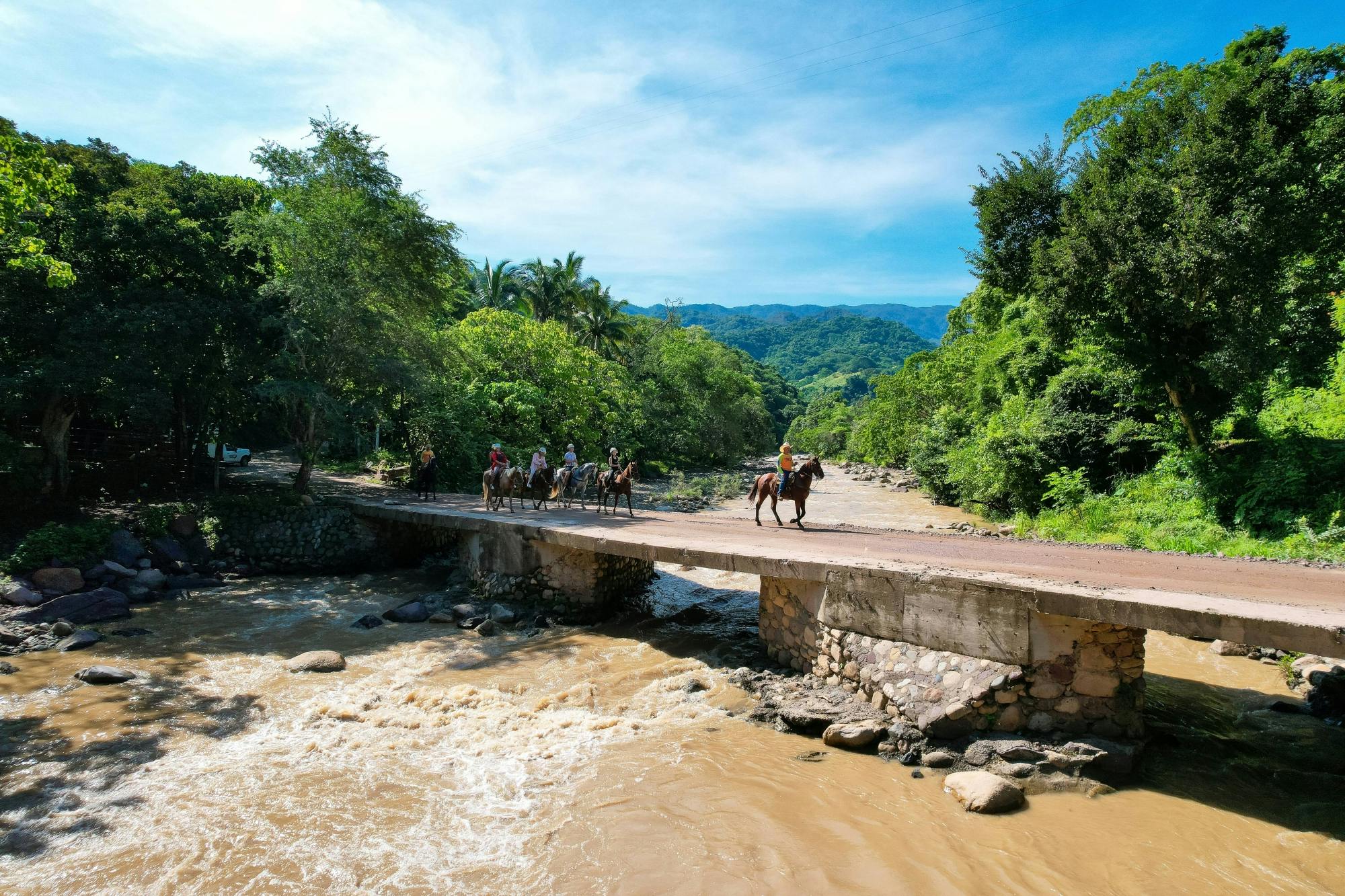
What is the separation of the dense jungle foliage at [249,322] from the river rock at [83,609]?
13.6 ft

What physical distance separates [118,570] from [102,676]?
229 inches

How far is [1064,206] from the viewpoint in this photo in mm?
19297

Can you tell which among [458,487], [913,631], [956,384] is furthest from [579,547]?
[956,384]

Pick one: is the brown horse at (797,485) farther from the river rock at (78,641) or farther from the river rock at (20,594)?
the river rock at (20,594)

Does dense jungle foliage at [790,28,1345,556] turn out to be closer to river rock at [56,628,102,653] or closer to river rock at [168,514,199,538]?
river rock at [56,628,102,653]

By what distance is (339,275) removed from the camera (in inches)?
727

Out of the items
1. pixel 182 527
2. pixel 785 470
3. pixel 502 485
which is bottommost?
pixel 182 527

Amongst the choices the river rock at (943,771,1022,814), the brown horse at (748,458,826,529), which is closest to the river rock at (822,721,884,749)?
the river rock at (943,771,1022,814)

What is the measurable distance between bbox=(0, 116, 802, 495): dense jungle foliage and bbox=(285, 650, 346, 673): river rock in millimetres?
8230

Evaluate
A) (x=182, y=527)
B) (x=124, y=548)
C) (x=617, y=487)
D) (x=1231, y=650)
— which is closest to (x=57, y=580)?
(x=124, y=548)

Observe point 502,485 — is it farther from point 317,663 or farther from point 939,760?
point 939,760

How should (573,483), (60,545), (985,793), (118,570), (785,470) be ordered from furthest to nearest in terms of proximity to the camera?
1. (573,483)
2. (118,570)
3. (60,545)
4. (785,470)
5. (985,793)

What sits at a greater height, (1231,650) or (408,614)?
(1231,650)

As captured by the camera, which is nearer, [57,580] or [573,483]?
[57,580]
